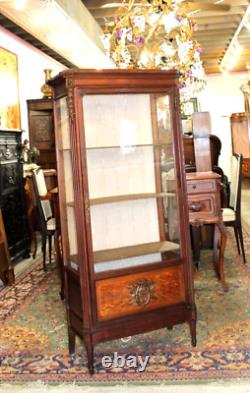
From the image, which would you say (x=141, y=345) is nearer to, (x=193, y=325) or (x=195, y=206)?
(x=193, y=325)

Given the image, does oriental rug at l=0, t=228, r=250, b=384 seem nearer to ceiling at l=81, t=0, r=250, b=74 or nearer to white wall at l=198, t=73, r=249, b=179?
ceiling at l=81, t=0, r=250, b=74

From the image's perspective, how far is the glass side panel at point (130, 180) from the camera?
2.38m

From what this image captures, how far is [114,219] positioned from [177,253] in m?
0.44

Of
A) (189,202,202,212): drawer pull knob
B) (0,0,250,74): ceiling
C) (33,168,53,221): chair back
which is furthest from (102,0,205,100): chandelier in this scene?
(189,202,202,212): drawer pull knob

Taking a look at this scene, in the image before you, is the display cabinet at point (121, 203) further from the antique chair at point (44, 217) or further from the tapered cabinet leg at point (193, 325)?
the antique chair at point (44, 217)

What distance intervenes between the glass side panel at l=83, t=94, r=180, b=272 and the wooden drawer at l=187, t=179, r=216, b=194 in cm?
90

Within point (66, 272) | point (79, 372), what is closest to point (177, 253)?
point (66, 272)

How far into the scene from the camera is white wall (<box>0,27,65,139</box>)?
19.8 feet

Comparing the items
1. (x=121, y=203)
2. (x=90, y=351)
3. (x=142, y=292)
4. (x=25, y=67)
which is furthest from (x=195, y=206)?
(x=25, y=67)

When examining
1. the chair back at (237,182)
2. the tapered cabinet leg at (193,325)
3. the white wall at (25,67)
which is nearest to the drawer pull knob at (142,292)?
the tapered cabinet leg at (193,325)

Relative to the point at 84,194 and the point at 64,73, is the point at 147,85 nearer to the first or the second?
the point at 64,73

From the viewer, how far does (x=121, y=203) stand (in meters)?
2.50

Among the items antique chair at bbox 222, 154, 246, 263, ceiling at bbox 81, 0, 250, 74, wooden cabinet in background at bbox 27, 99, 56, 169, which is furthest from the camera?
wooden cabinet in background at bbox 27, 99, 56, 169

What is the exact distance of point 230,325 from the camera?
2855 mm
